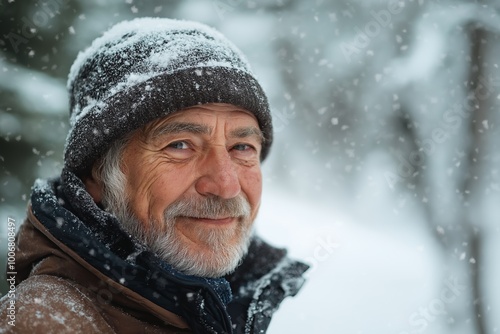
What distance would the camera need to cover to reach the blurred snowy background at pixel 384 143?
23.7ft

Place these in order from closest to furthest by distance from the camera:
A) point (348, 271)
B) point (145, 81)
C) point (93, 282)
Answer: point (93, 282), point (145, 81), point (348, 271)

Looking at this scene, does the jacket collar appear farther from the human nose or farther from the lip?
the human nose

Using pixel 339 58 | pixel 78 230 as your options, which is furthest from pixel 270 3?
pixel 78 230

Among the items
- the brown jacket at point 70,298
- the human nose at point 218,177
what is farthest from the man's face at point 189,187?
the brown jacket at point 70,298

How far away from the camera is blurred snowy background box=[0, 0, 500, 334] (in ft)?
23.7

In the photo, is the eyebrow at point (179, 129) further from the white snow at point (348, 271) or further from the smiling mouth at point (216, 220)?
the white snow at point (348, 271)

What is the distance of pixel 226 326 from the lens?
77.2 inches

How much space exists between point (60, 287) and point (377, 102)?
7431mm

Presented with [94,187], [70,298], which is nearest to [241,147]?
[94,187]

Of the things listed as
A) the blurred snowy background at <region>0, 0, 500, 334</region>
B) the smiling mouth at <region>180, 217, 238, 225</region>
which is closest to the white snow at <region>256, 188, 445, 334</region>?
the blurred snowy background at <region>0, 0, 500, 334</region>

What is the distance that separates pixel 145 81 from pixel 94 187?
588 millimetres

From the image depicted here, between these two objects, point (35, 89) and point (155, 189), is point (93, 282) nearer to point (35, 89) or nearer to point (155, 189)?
point (155, 189)

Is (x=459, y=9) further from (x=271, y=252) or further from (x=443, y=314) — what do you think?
(x=271, y=252)

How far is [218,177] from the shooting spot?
7.27 feet
